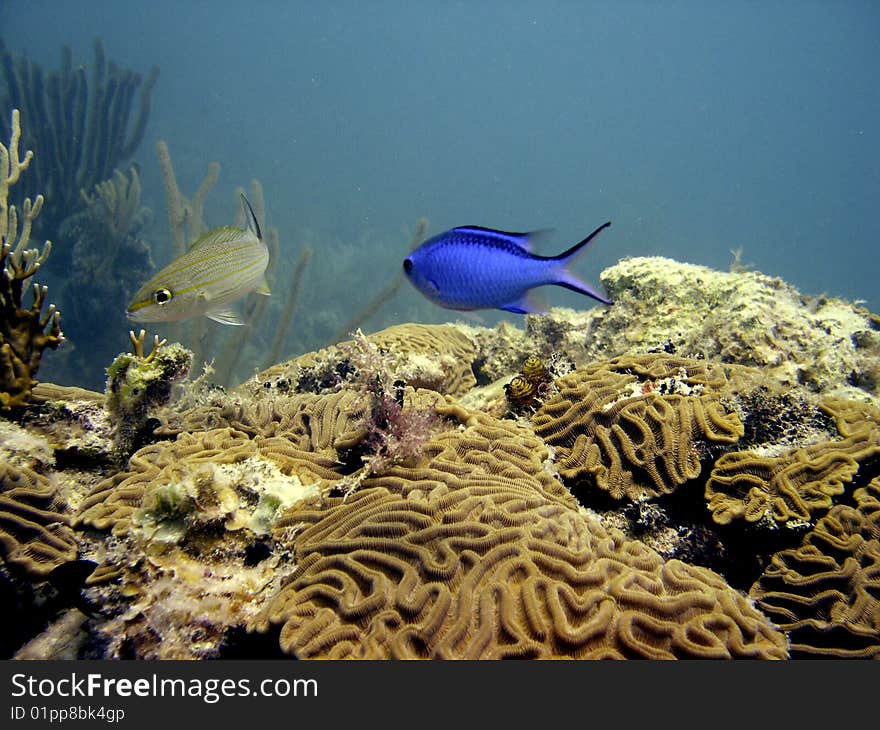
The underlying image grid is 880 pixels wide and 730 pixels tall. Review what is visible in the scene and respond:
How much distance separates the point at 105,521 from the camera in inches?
107

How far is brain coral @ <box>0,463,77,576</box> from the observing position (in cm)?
269

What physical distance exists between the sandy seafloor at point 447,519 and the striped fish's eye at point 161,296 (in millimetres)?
369

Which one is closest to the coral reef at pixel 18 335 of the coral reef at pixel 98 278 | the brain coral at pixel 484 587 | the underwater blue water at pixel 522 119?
the brain coral at pixel 484 587

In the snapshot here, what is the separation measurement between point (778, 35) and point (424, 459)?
181 metres

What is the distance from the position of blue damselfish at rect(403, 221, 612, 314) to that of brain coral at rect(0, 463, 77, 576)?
275 cm

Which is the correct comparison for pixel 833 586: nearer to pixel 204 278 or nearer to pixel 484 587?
pixel 484 587

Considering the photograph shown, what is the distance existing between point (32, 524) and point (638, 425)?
3.99m

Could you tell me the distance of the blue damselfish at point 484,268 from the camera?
2.03m

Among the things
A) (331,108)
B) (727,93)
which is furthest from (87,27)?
(727,93)

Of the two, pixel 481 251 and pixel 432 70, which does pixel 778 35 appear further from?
pixel 481 251

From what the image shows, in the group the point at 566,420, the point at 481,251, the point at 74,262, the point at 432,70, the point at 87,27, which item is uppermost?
A: the point at 432,70

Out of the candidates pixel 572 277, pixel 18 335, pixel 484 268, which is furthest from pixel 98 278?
pixel 572 277

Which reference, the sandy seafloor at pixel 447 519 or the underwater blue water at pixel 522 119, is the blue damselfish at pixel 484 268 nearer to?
Answer: the sandy seafloor at pixel 447 519

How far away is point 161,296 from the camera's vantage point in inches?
135
